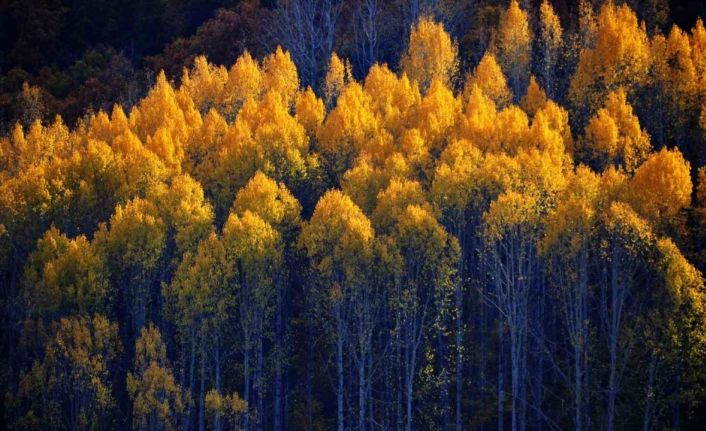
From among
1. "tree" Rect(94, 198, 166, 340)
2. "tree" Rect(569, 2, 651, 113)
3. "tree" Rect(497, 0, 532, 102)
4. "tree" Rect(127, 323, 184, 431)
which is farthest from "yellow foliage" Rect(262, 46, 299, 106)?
"tree" Rect(127, 323, 184, 431)

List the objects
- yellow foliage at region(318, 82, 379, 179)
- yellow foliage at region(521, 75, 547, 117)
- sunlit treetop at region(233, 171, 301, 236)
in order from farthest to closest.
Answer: yellow foliage at region(521, 75, 547, 117) → yellow foliage at region(318, 82, 379, 179) → sunlit treetop at region(233, 171, 301, 236)

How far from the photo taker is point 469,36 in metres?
88.2

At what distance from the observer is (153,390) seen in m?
48.0

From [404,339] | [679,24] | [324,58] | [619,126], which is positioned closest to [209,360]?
[404,339]

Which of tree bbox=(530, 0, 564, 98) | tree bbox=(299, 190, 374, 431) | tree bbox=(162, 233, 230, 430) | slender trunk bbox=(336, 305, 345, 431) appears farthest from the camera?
tree bbox=(530, 0, 564, 98)

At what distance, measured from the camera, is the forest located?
47219 mm

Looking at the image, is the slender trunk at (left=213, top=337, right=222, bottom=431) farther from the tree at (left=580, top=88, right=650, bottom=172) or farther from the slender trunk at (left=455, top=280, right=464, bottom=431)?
the tree at (left=580, top=88, right=650, bottom=172)

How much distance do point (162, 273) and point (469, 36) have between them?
44.8 metres

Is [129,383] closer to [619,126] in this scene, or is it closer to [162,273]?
[162,273]

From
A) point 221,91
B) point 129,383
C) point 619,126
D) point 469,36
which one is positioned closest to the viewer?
point 129,383

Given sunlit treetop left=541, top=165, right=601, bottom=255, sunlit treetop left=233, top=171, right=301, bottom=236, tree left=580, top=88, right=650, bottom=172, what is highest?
tree left=580, top=88, right=650, bottom=172

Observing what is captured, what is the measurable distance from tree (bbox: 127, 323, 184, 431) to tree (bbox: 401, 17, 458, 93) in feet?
122

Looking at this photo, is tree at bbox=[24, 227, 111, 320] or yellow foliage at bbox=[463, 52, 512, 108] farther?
yellow foliage at bbox=[463, 52, 512, 108]

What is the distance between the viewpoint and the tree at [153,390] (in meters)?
47.8
